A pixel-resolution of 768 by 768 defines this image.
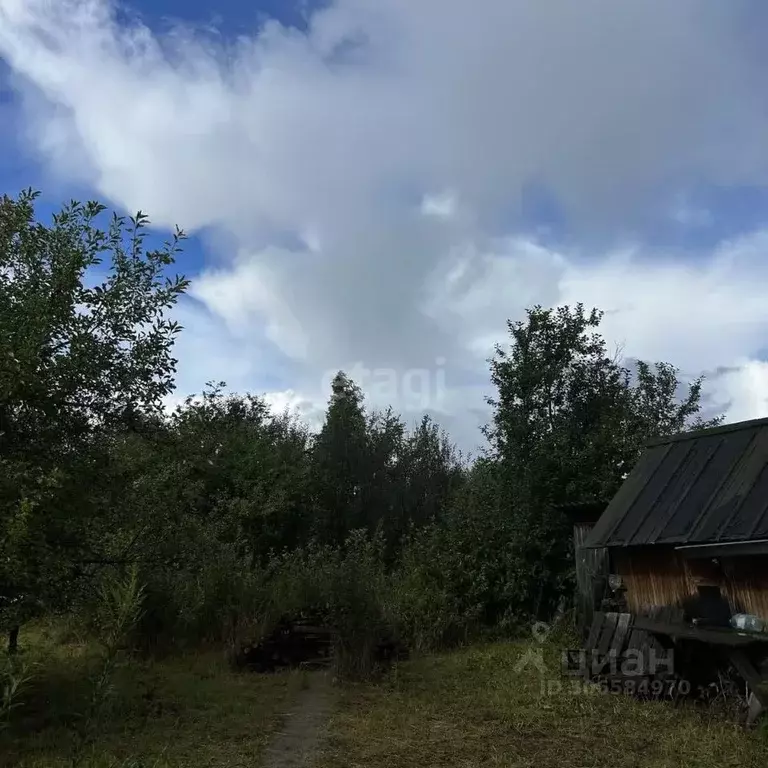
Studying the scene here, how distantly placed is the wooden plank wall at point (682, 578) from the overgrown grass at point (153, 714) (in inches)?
177

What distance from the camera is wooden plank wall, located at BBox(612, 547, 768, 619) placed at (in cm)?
688

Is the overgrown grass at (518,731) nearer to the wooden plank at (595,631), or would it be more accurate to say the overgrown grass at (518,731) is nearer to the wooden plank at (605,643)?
the wooden plank at (605,643)

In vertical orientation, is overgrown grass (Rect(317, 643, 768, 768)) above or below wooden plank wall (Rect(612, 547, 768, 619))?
below

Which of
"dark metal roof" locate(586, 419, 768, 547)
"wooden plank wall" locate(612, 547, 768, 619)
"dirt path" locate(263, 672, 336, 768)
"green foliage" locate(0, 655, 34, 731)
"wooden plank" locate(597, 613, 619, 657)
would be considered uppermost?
"dark metal roof" locate(586, 419, 768, 547)

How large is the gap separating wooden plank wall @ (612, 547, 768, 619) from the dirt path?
13.1 feet

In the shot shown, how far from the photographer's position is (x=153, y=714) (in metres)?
7.31

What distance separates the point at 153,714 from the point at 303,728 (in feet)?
5.34

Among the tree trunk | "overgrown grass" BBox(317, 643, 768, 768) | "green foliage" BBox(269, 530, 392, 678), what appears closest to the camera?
"overgrown grass" BBox(317, 643, 768, 768)

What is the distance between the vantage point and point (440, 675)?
9.91m

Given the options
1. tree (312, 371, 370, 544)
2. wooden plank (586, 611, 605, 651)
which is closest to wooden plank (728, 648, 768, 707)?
wooden plank (586, 611, 605, 651)

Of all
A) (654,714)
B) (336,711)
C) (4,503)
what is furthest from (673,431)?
(4,503)

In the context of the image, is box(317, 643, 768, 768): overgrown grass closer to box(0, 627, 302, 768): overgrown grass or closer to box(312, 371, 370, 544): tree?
box(0, 627, 302, 768): overgrown grass

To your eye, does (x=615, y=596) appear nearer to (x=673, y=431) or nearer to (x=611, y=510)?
(x=611, y=510)

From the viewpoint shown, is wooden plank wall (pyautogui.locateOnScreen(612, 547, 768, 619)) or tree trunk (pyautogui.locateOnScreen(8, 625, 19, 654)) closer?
tree trunk (pyautogui.locateOnScreen(8, 625, 19, 654))
